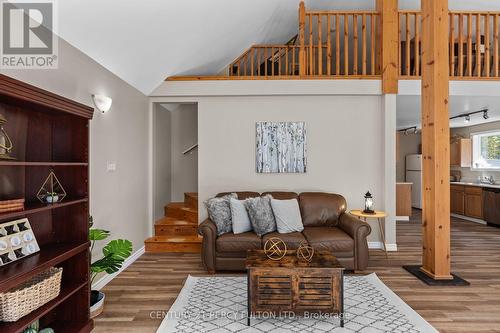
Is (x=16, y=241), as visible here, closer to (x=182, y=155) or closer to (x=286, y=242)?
(x=286, y=242)

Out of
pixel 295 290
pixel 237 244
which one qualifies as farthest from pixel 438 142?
pixel 237 244

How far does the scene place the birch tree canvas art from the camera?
4.59 m

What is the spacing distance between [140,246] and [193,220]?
929 millimetres

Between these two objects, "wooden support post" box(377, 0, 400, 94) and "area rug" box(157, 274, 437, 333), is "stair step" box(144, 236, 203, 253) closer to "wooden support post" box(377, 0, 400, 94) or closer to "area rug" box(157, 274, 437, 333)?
"area rug" box(157, 274, 437, 333)

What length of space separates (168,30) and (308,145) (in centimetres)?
260

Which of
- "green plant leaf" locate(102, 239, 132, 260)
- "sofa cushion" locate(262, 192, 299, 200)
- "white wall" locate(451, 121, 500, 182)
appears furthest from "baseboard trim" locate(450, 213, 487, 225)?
"green plant leaf" locate(102, 239, 132, 260)

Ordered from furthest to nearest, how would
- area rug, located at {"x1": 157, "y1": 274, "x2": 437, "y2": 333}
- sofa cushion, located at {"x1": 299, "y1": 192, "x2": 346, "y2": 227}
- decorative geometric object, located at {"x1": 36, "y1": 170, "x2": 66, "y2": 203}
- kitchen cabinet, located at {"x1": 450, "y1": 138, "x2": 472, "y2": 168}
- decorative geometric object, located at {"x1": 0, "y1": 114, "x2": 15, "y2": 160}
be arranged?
kitchen cabinet, located at {"x1": 450, "y1": 138, "x2": 472, "y2": 168} < sofa cushion, located at {"x1": 299, "y1": 192, "x2": 346, "y2": 227} < area rug, located at {"x1": 157, "y1": 274, "x2": 437, "y2": 333} < decorative geometric object, located at {"x1": 36, "y1": 170, "x2": 66, "y2": 203} < decorative geometric object, located at {"x1": 0, "y1": 114, "x2": 15, "y2": 160}

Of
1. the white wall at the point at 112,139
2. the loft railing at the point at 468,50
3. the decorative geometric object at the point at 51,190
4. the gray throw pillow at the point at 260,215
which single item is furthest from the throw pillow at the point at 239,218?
the loft railing at the point at 468,50

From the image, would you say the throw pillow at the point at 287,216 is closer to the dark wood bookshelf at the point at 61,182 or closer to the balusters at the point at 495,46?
the dark wood bookshelf at the point at 61,182

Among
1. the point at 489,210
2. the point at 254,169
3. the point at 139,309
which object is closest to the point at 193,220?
the point at 254,169

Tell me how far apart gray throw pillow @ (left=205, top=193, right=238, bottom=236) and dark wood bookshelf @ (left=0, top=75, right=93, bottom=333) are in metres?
1.62

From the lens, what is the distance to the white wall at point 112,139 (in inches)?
104

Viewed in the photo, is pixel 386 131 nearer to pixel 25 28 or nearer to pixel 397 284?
pixel 397 284

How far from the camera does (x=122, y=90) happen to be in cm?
374
